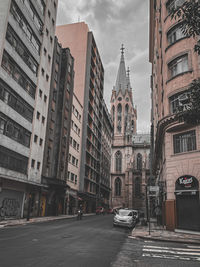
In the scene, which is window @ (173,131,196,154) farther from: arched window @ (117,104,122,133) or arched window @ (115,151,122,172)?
arched window @ (117,104,122,133)

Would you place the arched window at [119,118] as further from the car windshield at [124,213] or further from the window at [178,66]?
the window at [178,66]

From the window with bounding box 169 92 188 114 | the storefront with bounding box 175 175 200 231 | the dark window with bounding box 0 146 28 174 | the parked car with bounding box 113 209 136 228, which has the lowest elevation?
the parked car with bounding box 113 209 136 228

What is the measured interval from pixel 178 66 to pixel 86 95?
3152 centimetres

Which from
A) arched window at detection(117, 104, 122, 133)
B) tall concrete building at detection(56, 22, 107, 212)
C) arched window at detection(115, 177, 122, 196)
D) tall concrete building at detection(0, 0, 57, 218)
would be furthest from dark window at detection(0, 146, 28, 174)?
arched window at detection(117, 104, 122, 133)

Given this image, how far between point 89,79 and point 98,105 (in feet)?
36.6

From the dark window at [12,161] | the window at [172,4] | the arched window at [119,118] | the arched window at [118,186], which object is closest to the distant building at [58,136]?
the dark window at [12,161]

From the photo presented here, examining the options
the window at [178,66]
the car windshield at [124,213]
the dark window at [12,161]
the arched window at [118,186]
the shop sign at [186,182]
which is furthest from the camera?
the arched window at [118,186]

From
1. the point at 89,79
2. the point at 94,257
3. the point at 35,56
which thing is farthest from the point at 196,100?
the point at 89,79

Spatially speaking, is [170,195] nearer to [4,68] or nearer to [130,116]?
[4,68]

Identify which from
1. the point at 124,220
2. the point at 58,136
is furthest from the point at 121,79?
the point at 124,220

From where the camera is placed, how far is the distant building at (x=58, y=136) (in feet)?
109

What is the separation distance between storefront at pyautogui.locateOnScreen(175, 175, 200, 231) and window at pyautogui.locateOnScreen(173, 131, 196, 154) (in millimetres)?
2121

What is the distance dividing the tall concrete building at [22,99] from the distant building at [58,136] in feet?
5.62

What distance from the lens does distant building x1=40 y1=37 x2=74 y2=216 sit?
33.3 metres
